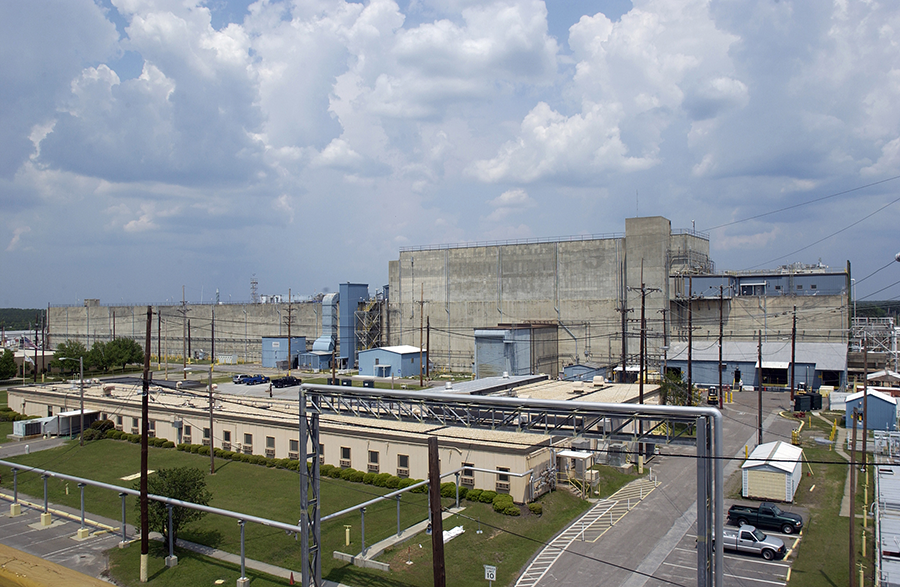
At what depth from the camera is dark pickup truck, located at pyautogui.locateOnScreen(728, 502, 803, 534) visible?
2191 centimetres

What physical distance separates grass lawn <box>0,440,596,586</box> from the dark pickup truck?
6181 millimetres

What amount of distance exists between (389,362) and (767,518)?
50.0m

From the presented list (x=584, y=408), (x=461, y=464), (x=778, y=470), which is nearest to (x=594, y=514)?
(x=461, y=464)

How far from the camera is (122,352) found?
3017 inches

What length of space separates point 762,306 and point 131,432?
5707 cm

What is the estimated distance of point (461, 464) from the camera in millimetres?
25953

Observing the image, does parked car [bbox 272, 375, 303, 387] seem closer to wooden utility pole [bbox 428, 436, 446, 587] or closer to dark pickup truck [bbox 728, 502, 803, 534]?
dark pickup truck [bbox 728, 502, 803, 534]

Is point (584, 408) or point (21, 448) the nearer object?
point (584, 408)

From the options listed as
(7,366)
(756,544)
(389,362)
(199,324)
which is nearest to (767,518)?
(756,544)

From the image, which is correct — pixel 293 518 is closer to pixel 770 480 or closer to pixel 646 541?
pixel 646 541

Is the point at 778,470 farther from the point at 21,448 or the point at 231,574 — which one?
the point at 21,448

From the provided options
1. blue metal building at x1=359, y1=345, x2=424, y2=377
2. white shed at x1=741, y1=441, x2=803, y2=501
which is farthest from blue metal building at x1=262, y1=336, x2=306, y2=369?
white shed at x1=741, y1=441, x2=803, y2=501

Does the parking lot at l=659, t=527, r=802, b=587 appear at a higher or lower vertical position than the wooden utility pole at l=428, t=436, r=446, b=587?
lower

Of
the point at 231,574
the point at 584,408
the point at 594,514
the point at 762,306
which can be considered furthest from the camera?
the point at 762,306
